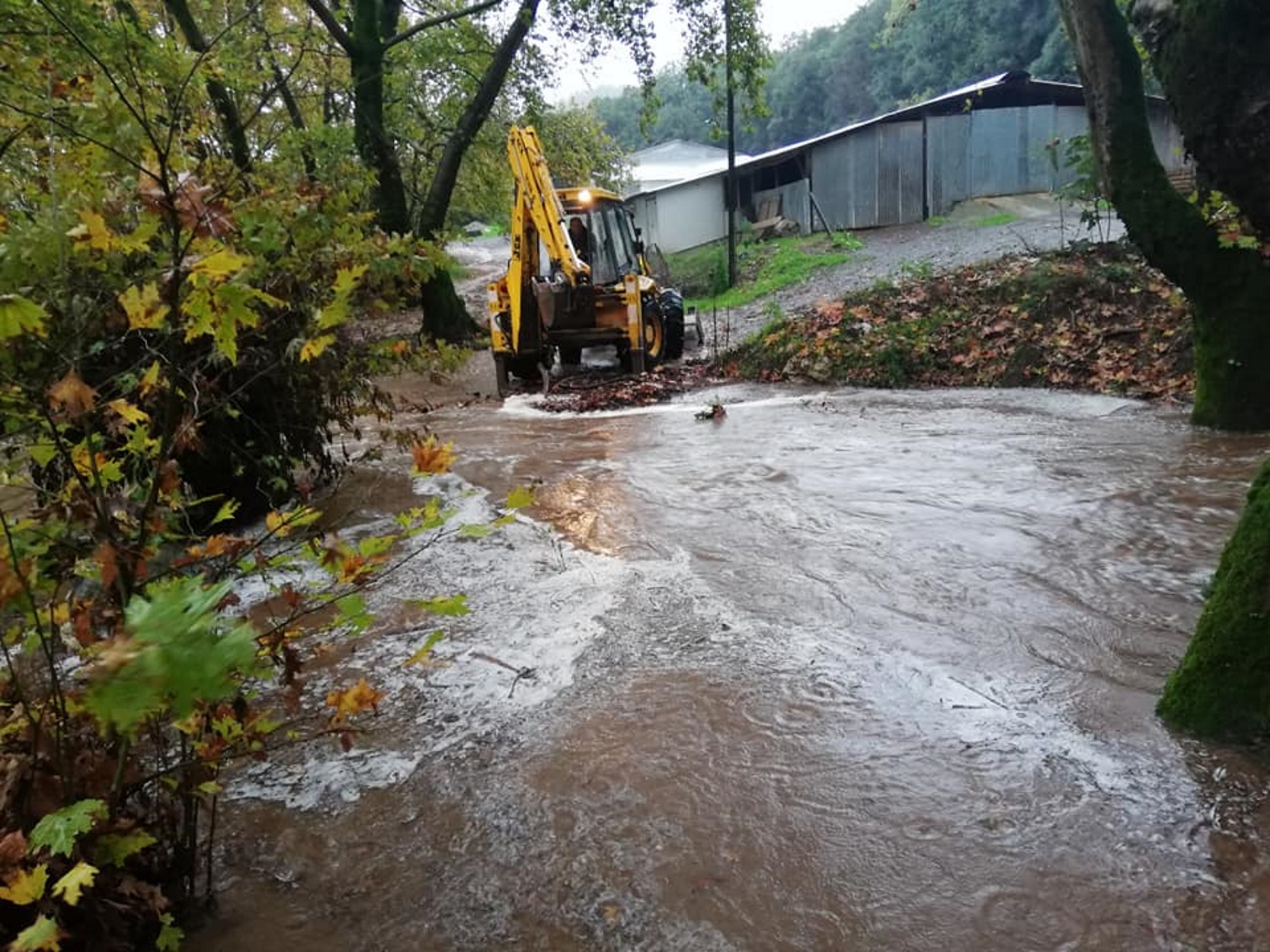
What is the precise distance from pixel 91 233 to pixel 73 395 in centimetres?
48

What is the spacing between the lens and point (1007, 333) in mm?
11531

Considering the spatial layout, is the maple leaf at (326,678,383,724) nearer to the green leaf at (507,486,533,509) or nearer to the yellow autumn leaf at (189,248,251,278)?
the green leaf at (507,486,533,509)

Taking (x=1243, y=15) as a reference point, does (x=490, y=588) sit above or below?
below

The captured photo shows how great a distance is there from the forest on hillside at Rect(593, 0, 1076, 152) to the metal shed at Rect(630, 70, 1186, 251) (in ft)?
8.94

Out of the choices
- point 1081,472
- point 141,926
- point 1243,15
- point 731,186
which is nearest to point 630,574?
point 141,926

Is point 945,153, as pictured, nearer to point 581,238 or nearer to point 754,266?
point 754,266

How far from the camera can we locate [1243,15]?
6.00m

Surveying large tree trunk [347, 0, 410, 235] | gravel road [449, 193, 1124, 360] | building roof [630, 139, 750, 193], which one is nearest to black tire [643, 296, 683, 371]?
gravel road [449, 193, 1124, 360]

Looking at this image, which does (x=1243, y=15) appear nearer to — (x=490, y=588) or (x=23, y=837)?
(x=490, y=588)

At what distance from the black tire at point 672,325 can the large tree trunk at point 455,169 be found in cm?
417

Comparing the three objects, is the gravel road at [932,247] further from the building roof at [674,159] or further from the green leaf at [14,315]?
the building roof at [674,159]

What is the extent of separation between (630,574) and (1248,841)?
10.9 ft

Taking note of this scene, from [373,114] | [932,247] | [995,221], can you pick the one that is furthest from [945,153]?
[373,114]

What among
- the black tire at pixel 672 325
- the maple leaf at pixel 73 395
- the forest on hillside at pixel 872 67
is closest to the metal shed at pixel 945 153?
the forest on hillside at pixel 872 67
